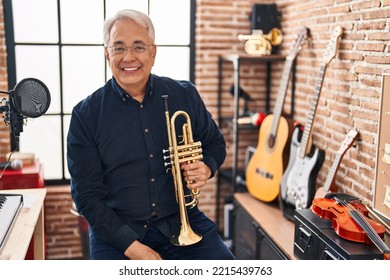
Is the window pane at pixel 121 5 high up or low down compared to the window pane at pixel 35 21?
up

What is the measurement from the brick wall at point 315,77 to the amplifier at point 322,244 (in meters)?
0.45

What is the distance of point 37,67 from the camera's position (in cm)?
308

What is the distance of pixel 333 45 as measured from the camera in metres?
2.59

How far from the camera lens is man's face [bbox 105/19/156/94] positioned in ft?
6.31

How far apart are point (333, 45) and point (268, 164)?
0.84 metres

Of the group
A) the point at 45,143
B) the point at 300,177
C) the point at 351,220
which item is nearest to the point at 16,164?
the point at 45,143

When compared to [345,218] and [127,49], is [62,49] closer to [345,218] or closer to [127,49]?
[127,49]

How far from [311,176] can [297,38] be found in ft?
2.95

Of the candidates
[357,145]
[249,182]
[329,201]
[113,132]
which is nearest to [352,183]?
[357,145]

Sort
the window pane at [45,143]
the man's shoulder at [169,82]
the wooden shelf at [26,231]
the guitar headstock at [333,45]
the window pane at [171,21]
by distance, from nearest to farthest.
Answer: the wooden shelf at [26,231] < the man's shoulder at [169,82] < the guitar headstock at [333,45] < the window pane at [171,21] < the window pane at [45,143]

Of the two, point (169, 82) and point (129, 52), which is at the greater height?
point (129, 52)

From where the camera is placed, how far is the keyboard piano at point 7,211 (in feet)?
5.42

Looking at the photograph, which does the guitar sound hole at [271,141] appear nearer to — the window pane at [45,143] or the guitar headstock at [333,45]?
the guitar headstock at [333,45]

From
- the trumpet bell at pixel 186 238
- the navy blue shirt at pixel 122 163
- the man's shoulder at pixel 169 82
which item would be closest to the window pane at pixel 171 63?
the man's shoulder at pixel 169 82
